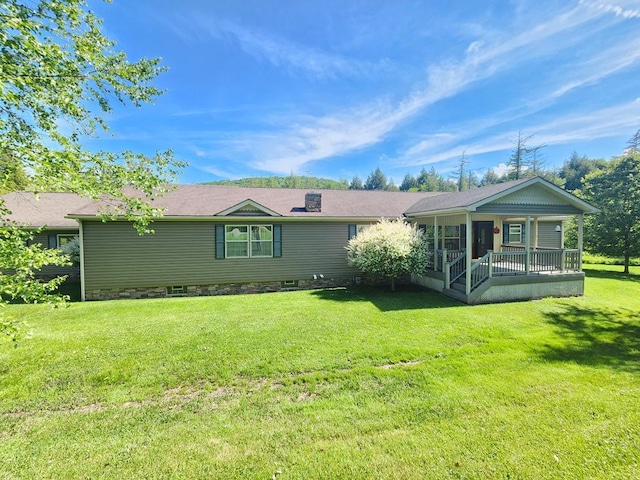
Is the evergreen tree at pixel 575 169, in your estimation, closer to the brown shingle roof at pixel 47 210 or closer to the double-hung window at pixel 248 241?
the double-hung window at pixel 248 241

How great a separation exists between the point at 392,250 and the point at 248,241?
5947mm

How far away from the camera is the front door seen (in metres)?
13.6

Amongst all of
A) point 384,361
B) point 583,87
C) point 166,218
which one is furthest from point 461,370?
point 583,87

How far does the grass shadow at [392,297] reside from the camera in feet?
29.1

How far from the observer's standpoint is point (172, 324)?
701 cm

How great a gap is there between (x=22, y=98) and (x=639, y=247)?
26.2m

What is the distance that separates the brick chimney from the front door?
7814 mm

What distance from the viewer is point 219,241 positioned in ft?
36.9

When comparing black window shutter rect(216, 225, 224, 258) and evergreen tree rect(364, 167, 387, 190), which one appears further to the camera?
evergreen tree rect(364, 167, 387, 190)

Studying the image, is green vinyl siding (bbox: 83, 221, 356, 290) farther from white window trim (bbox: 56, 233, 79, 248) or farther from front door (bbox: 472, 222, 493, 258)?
front door (bbox: 472, 222, 493, 258)

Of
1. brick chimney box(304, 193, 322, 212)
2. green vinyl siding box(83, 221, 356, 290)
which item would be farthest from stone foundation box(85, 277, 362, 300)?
brick chimney box(304, 193, 322, 212)

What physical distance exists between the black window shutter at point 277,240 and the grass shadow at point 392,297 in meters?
2.39

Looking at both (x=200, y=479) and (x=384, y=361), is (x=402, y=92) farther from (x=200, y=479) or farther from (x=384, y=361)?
(x=200, y=479)

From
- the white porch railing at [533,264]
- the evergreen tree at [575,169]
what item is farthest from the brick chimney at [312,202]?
the evergreen tree at [575,169]
